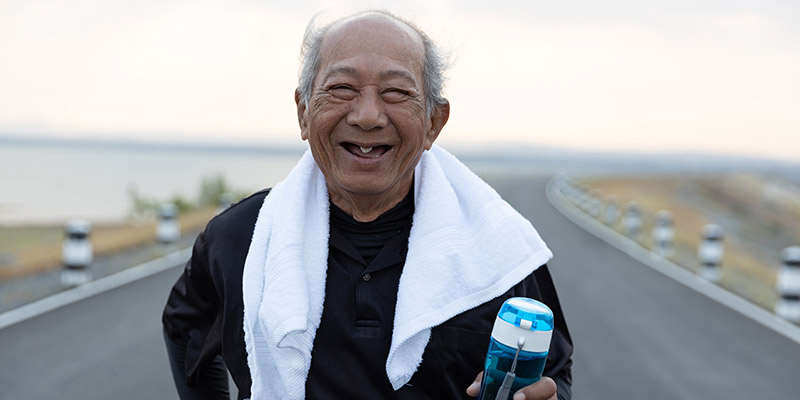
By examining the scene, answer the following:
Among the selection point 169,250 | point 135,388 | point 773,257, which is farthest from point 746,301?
point 773,257

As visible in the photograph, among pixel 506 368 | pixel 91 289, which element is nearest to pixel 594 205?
pixel 91 289

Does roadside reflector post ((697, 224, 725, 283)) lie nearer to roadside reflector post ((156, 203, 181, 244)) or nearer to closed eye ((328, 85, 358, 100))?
roadside reflector post ((156, 203, 181, 244))

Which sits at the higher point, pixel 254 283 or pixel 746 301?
pixel 254 283

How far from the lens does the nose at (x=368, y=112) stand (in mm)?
1865

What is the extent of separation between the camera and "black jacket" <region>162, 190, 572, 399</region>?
1.93 meters

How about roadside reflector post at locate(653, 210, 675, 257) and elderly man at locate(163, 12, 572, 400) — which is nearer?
elderly man at locate(163, 12, 572, 400)

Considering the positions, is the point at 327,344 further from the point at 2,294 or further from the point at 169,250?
the point at 169,250

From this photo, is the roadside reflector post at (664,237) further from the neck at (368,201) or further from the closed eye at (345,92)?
the closed eye at (345,92)

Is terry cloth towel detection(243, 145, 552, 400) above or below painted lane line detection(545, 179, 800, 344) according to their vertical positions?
above

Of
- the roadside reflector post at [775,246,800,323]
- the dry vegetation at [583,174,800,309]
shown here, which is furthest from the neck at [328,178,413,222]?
the dry vegetation at [583,174,800,309]

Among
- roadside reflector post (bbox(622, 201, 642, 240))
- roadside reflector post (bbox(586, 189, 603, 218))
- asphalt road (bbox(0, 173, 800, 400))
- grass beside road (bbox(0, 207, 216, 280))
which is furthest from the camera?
roadside reflector post (bbox(586, 189, 603, 218))

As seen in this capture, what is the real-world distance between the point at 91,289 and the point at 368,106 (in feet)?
25.2

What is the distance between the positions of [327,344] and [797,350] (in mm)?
6834

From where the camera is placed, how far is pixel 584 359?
6246 mm
